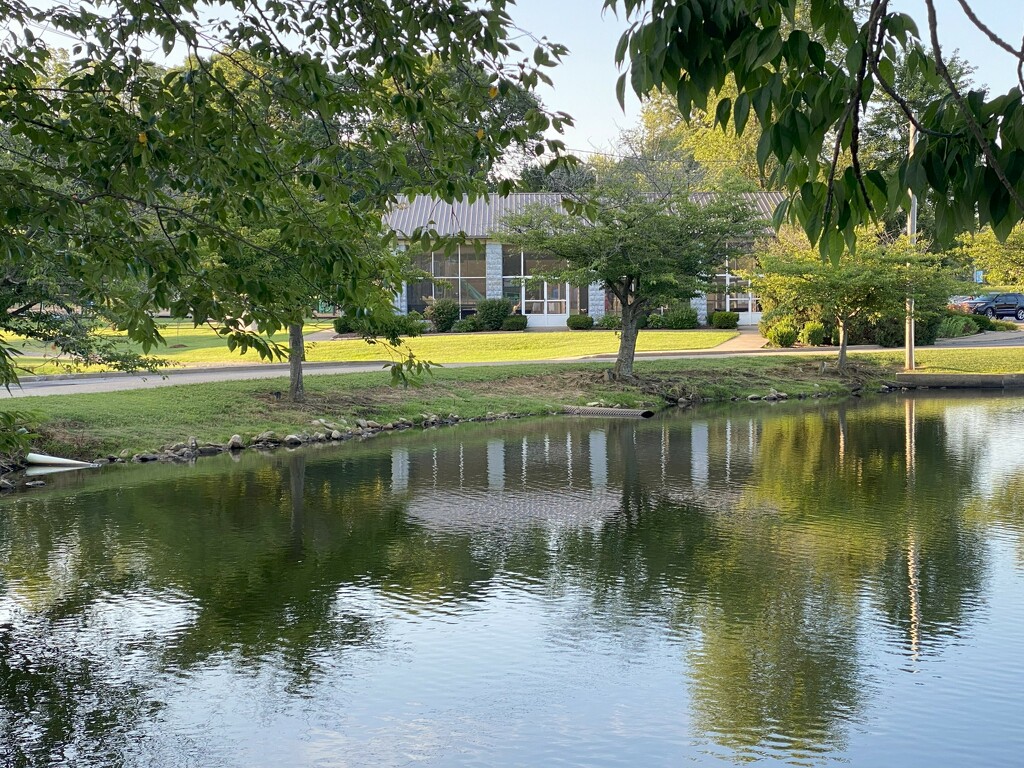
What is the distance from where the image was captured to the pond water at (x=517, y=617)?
6559mm

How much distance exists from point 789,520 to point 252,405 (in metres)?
11.6

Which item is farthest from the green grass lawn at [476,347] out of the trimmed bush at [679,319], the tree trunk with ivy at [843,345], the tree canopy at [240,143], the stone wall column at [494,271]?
the tree canopy at [240,143]

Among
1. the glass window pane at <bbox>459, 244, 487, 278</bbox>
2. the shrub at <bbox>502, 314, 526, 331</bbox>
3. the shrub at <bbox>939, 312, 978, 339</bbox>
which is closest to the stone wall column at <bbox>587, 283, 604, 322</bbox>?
the shrub at <bbox>502, 314, 526, 331</bbox>

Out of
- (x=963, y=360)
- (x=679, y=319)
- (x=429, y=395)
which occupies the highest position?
(x=679, y=319)

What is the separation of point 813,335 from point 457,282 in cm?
1647

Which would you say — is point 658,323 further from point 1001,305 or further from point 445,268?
point 1001,305

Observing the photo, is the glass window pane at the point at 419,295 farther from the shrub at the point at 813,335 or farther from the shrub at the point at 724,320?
the shrub at the point at 813,335

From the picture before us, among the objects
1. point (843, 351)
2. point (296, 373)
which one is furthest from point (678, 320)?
point (296, 373)

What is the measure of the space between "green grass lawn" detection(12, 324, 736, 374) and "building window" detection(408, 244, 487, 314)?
5.47 meters

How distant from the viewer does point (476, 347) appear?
36.1 m

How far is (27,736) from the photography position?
6.59 meters

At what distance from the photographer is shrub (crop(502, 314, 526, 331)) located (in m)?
42.8

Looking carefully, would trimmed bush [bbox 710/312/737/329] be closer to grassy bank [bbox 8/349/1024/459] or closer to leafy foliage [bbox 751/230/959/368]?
grassy bank [bbox 8/349/1024/459]

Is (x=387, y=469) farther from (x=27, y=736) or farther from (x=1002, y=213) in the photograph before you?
(x=1002, y=213)
